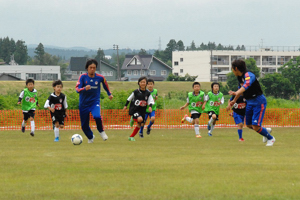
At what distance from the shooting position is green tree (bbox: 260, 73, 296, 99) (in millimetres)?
63125

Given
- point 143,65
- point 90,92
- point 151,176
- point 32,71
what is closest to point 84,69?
point 32,71

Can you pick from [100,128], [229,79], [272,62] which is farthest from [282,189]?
[272,62]

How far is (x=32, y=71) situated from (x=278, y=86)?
75.3m

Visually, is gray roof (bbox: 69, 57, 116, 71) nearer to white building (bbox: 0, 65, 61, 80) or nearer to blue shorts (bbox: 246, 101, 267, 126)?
white building (bbox: 0, 65, 61, 80)

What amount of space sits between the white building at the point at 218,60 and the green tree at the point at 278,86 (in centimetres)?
5443

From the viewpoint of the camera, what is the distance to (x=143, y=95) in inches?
634

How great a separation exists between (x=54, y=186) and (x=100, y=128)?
769cm

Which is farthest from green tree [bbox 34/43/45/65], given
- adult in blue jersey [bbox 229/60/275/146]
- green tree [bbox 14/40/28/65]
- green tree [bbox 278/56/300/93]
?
adult in blue jersey [bbox 229/60/275/146]

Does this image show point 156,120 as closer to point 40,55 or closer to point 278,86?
point 278,86

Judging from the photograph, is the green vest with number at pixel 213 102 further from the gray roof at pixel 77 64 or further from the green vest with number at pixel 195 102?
the gray roof at pixel 77 64

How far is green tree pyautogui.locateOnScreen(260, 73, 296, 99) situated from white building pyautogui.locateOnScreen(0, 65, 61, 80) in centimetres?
6911

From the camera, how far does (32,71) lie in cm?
12588

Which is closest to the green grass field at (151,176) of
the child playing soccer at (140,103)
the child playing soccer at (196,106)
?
→ the child playing soccer at (140,103)

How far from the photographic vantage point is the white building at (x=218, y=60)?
12256 cm
